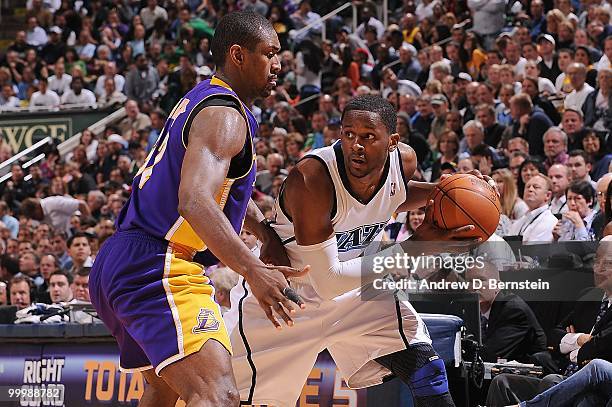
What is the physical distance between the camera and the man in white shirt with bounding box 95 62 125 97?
15.8 metres

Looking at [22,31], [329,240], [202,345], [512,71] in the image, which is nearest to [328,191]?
[329,240]

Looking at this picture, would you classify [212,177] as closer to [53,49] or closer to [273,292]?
[273,292]

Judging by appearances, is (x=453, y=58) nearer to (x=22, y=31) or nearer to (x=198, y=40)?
(x=198, y=40)

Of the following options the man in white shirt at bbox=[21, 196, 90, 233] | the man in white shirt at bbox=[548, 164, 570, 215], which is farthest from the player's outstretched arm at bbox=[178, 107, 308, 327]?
the man in white shirt at bbox=[21, 196, 90, 233]

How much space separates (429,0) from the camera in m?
13.9

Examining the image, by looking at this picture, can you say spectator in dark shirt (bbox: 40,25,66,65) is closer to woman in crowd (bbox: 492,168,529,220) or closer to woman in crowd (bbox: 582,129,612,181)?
woman in crowd (bbox: 582,129,612,181)

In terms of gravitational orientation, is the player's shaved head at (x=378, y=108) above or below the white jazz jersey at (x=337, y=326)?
above

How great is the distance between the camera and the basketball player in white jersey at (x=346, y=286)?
476cm

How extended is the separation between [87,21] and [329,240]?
44.8 feet

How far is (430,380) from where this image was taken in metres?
4.82

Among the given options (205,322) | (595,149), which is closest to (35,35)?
(595,149)

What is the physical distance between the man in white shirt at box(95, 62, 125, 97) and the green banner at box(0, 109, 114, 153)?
0.47 metres

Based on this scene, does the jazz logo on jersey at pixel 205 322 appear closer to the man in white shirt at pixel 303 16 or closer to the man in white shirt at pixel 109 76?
the man in white shirt at pixel 303 16

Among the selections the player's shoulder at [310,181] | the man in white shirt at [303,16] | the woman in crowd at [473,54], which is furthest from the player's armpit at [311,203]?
the man in white shirt at [303,16]
